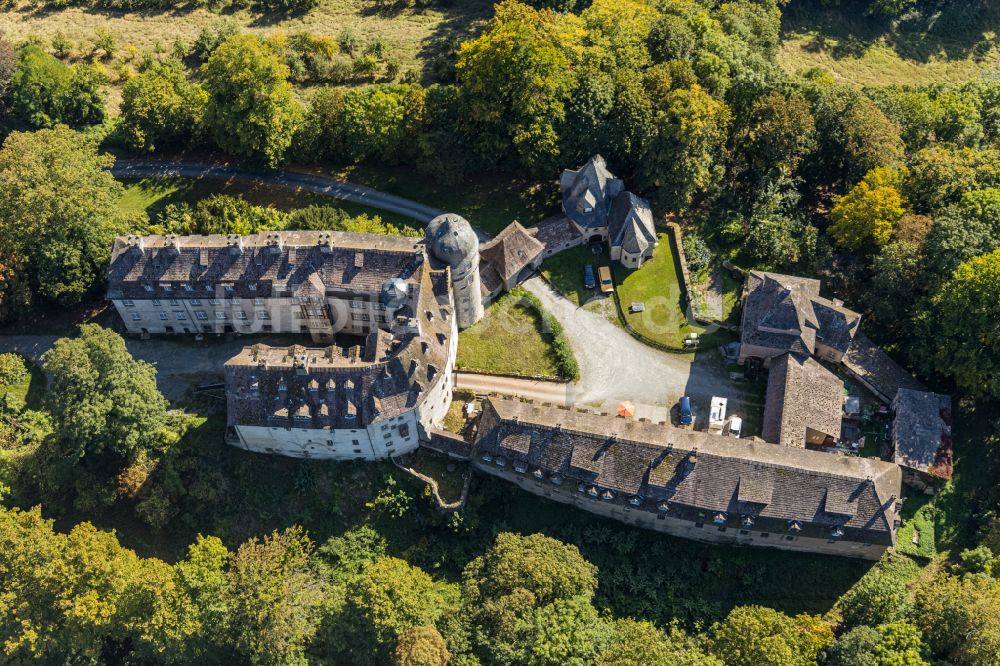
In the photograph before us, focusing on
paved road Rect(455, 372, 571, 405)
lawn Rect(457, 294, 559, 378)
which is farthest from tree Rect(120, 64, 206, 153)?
paved road Rect(455, 372, 571, 405)

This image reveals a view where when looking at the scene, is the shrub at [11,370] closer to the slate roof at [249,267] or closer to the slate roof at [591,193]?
the slate roof at [249,267]

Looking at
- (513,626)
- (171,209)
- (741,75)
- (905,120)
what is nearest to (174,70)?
(171,209)

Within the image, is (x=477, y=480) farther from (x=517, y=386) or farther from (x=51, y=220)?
(x=51, y=220)

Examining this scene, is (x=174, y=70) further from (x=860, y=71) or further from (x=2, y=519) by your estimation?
(x=860, y=71)

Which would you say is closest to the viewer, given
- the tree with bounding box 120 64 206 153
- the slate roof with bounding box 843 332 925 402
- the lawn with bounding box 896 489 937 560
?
the lawn with bounding box 896 489 937 560

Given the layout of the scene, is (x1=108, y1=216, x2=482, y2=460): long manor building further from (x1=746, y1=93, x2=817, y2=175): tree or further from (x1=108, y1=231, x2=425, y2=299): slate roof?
(x1=746, y1=93, x2=817, y2=175): tree

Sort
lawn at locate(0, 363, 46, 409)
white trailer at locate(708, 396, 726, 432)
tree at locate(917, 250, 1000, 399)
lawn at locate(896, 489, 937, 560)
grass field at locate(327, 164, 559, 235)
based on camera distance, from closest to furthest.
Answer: lawn at locate(896, 489, 937, 560), tree at locate(917, 250, 1000, 399), white trailer at locate(708, 396, 726, 432), lawn at locate(0, 363, 46, 409), grass field at locate(327, 164, 559, 235)

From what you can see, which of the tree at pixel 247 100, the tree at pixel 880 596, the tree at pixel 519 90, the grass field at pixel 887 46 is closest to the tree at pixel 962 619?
the tree at pixel 880 596
